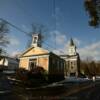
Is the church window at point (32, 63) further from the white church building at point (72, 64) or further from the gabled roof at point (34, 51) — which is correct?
the white church building at point (72, 64)

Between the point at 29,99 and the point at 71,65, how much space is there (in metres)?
61.2

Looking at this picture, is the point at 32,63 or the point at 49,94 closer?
the point at 49,94

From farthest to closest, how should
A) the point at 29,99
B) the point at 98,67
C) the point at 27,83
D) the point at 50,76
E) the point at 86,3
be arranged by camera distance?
1. the point at 98,67
2. the point at 50,76
3. the point at 27,83
4. the point at 29,99
5. the point at 86,3

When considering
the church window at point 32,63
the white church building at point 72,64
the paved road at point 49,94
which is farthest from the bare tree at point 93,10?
the white church building at point 72,64

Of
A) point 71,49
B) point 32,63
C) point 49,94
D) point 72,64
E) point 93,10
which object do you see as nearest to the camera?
point 93,10

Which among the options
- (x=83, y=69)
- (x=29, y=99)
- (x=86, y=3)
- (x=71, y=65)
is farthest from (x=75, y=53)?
(x=86, y=3)

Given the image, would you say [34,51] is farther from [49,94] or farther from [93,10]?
[93,10]

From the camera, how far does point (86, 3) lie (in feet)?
25.4

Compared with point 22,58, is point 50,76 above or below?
below

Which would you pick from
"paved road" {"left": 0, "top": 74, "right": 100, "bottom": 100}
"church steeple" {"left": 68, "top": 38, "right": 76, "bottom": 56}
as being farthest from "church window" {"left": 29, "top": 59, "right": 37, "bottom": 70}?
"church steeple" {"left": 68, "top": 38, "right": 76, "bottom": 56}

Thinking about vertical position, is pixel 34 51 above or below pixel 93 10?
above

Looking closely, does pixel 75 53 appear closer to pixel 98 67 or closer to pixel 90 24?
pixel 98 67

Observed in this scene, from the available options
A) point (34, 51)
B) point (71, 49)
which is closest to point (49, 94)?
point (34, 51)

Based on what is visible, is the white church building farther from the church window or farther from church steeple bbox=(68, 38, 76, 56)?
the church window
